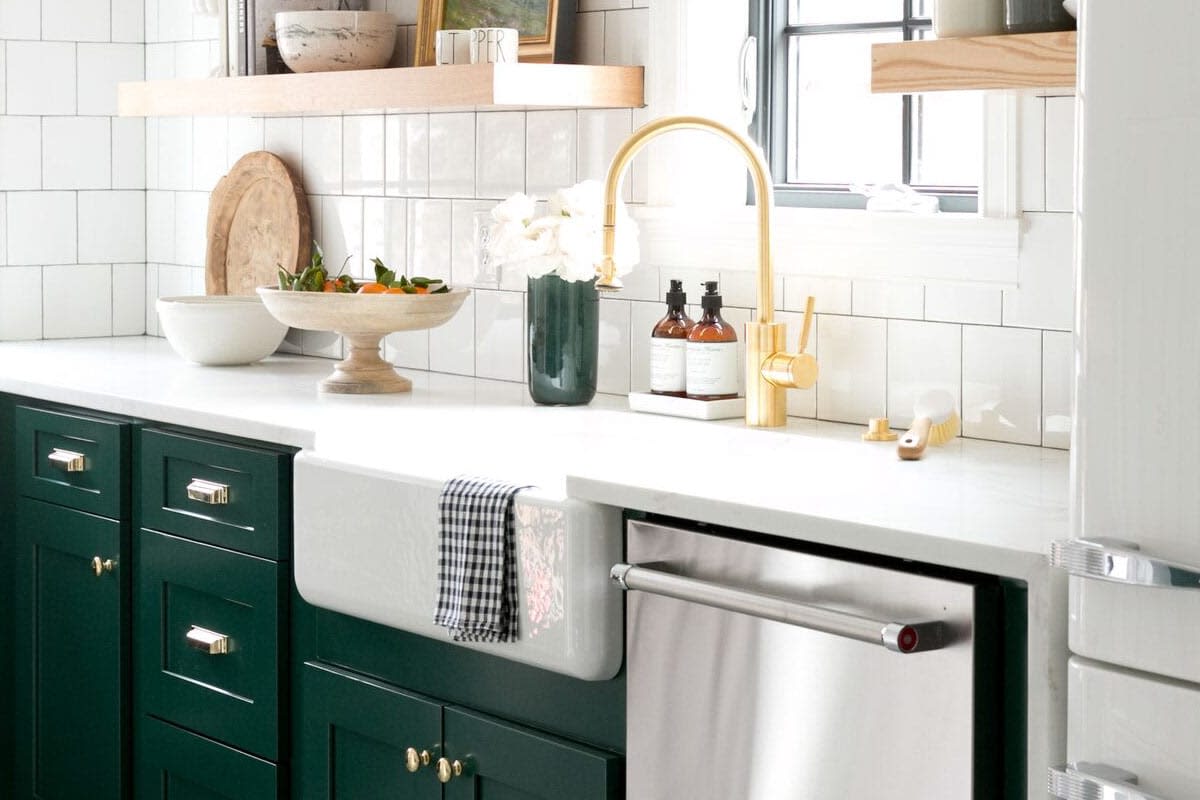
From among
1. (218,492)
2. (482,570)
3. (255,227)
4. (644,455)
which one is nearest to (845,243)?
(644,455)

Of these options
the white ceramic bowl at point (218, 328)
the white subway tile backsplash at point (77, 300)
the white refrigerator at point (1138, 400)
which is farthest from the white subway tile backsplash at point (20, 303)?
the white refrigerator at point (1138, 400)

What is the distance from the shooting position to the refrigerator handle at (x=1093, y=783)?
146 centimetres

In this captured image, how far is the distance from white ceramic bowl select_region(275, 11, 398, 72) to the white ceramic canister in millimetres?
1444

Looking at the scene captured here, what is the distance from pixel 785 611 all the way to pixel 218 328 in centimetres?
185

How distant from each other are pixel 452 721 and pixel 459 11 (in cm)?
143

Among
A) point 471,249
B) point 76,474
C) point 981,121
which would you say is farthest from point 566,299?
point 76,474

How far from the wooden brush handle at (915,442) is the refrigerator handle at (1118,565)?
74 cm

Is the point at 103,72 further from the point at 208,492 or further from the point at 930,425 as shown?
the point at 930,425

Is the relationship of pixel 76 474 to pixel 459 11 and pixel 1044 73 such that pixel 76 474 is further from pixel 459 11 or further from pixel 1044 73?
pixel 1044 73

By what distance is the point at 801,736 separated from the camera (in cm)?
182

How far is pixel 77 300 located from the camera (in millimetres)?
4020

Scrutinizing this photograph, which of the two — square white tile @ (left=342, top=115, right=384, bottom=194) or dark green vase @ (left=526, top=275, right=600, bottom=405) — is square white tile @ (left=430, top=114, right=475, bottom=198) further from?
dark green vase @ (left=526, top=275, right=600, bottom=405)

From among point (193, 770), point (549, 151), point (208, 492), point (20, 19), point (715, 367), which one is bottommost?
point (193, 770)

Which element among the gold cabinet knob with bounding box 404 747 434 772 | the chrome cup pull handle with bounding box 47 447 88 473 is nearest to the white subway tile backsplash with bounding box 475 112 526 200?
the chrome cup pull handle with bounding box 47 447 88 473
